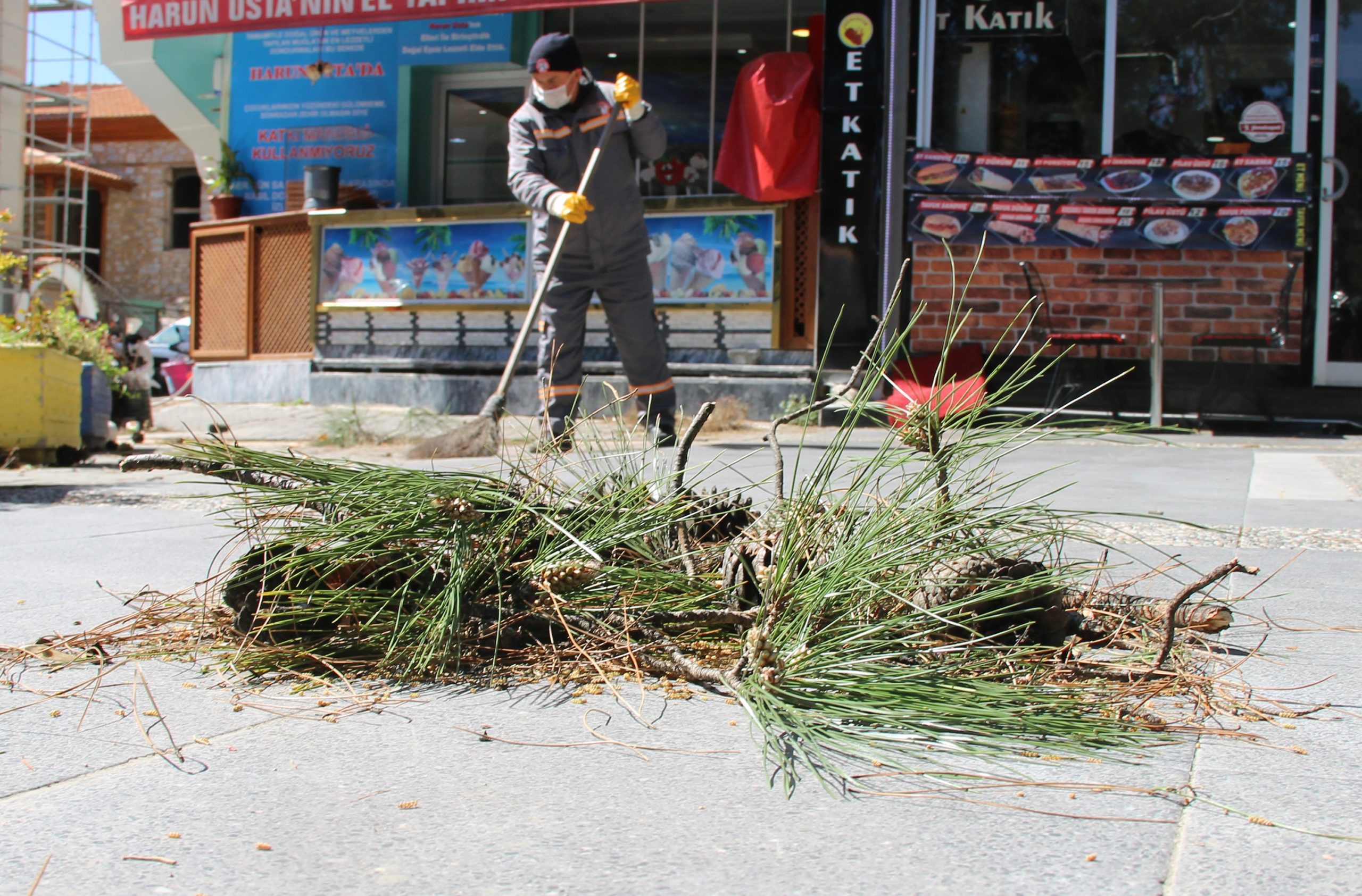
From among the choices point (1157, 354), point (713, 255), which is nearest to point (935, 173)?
point (713, 255)

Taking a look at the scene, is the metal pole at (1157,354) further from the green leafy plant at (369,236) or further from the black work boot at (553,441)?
the green leafy plant at (369,236)

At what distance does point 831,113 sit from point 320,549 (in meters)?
7.43

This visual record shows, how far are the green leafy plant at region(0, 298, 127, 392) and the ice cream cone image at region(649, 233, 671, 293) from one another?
4081 millimetres

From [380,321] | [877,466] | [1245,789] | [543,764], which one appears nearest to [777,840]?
[543,764]

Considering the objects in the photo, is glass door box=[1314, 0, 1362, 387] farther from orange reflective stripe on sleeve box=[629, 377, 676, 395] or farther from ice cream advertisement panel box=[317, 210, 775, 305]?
orange reflective stripe on sleeve box=[629, 377, 676, 395]

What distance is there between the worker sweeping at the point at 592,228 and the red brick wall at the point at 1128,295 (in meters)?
3.08

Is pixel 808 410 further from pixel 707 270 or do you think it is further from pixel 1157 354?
pixel 707 270

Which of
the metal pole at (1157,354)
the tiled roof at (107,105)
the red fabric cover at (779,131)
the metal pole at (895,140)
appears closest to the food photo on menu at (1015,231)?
the metal pole at (895,140)

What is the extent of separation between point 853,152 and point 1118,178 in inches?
77.2

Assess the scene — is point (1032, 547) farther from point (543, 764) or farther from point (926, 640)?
point (543, 764)

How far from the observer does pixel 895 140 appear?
8781 mm

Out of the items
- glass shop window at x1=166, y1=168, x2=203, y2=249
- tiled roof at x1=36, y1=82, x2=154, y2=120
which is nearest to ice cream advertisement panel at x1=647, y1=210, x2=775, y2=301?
tiled roof at x1=36, y1=82, x2=154, y2=120

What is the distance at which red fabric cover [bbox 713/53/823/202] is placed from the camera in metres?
9.09

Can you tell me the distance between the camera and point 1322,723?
175 cm
